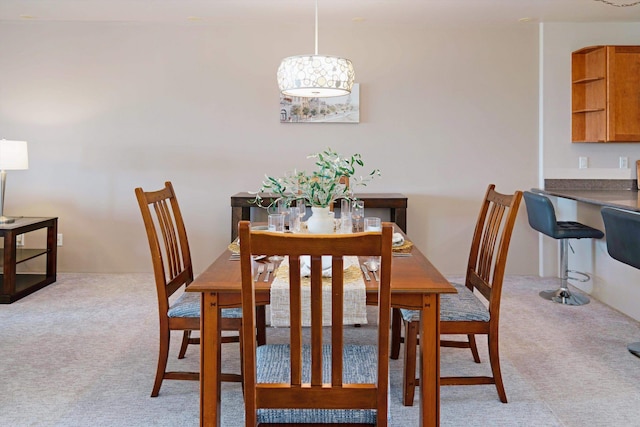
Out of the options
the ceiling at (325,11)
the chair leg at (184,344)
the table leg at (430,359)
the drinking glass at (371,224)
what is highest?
the ceiling at (325,11)

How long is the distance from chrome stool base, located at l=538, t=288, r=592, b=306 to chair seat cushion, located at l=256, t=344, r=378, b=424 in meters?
2.67

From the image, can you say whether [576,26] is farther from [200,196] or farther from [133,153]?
[133,153]

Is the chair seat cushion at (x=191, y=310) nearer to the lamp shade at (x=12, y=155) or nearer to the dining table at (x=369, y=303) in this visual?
the dining table at (x=369, y=303)

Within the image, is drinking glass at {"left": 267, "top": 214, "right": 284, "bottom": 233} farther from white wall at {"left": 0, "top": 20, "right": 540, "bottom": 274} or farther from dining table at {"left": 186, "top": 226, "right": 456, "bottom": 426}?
white wall at {"left": 0, "top": 20, "right": 540, "bottom": 274}

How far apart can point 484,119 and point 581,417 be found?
309 cm

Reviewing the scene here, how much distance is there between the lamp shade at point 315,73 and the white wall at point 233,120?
207 cm

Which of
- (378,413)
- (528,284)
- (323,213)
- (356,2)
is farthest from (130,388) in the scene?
(528,284)

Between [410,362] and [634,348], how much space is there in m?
1.54

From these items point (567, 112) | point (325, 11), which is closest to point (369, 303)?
point (325, 11)

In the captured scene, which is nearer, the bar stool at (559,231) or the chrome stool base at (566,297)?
the bar stool at (559,231)

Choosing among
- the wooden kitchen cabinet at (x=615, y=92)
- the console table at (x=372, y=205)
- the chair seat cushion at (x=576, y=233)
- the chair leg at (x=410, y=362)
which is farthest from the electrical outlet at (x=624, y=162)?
the chair leg at (x=410, y=362)

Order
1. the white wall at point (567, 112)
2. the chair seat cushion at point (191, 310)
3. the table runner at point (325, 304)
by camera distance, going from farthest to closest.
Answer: the white wall at point (567, 112) < the chair seat cushion at point (191, 310) < the table runner at point (325, 304)

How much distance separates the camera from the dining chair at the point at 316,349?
1278mm

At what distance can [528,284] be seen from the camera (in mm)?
4414
